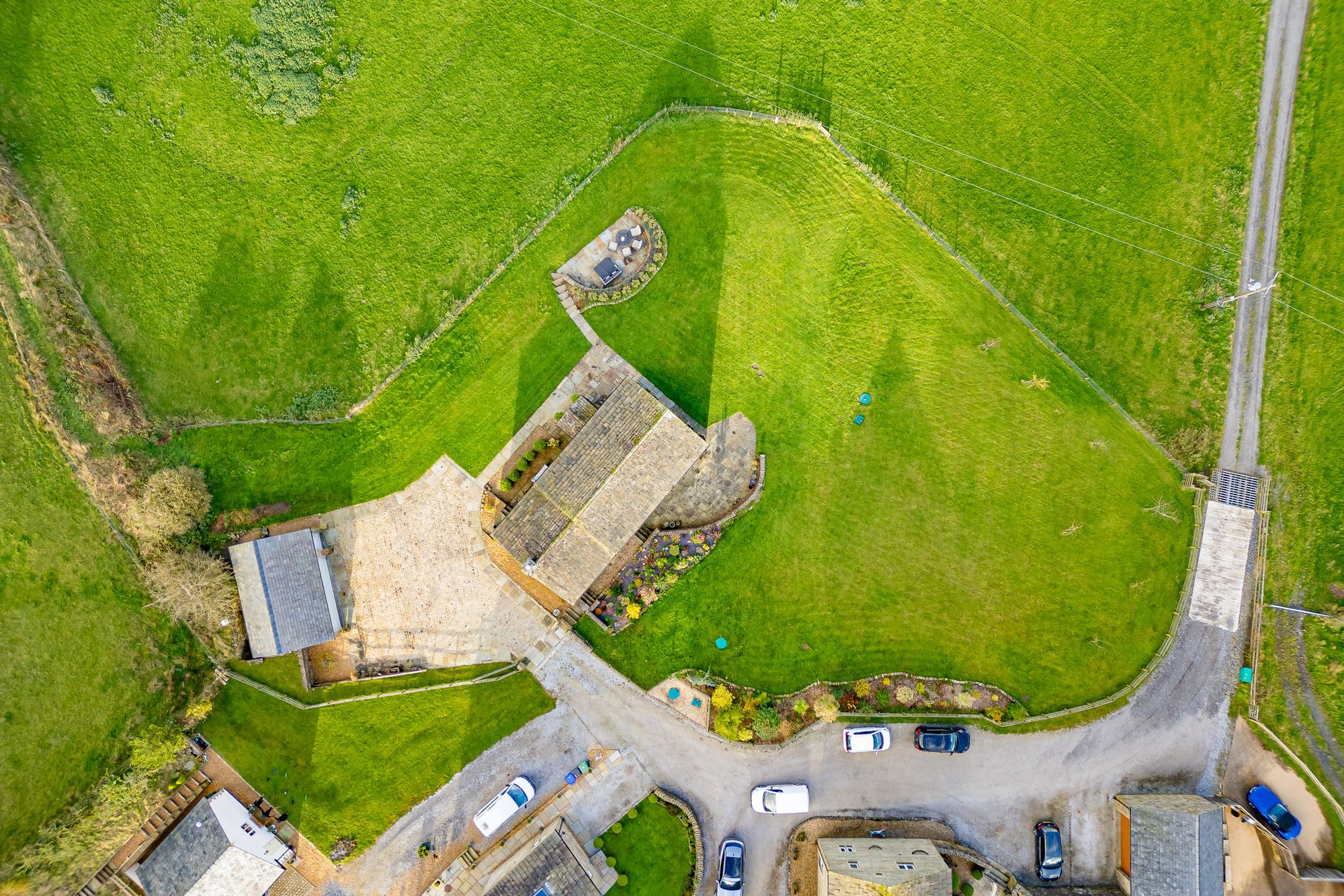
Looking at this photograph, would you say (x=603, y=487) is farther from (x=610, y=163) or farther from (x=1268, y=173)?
(x=1268, y=173)

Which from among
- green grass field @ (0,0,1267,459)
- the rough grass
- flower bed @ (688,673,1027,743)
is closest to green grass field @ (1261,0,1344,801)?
green grass field @ (0,0,1267,459)

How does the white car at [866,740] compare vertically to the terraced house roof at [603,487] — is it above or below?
below

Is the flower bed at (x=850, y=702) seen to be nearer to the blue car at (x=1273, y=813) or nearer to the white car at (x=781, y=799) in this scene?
the white car at (x=781, y=799)

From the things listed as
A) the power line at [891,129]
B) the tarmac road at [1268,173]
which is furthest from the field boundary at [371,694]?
the tarmac road at [1268,173]

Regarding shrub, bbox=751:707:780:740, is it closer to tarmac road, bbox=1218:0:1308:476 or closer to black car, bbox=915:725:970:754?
black car, bbox=915:725:970:754

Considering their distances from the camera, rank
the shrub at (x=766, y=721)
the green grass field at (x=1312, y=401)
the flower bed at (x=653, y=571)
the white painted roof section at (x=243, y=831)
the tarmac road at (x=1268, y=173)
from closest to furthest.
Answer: the white painted roof section at (x=243, y=831)
the shrub at (x=766, y=721)
the green grass field at (x=1312, y=401)
the flower bed at (x=653, y=571)
the tarmac road at (x=1268, y=173)

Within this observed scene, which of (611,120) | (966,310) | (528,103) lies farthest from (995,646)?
(528,103)
